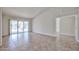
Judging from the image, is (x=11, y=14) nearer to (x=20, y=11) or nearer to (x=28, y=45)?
(x=20, y=11)

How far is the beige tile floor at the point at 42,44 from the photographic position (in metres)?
2.88

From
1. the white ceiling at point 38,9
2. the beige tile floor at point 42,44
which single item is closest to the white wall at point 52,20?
the white ceiling at point 38,9

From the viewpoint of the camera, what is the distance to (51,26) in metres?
3.17

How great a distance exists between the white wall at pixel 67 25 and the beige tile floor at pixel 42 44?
19 centimetres

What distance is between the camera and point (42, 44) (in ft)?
9.84

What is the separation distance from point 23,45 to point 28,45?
171 mm

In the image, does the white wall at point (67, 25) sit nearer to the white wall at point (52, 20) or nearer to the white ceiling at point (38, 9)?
the white wall at point (52, 20)

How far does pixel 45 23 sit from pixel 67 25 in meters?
0.81

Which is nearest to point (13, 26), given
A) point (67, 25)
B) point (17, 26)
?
point (17, 26)

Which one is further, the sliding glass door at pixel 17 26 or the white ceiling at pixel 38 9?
the sliding glass door at pixel 17 26

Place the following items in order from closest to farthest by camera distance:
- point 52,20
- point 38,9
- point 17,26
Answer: point 38,9, point 52,20, point 17,26

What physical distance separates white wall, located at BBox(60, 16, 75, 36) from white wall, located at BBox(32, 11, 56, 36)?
30 centimetres

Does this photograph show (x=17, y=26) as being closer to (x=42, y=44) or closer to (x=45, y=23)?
(x=45, y=23)
